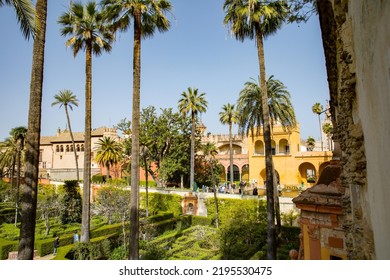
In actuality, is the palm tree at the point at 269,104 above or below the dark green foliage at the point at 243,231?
above

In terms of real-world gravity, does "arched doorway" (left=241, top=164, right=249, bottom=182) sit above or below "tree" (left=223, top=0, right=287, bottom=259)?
below

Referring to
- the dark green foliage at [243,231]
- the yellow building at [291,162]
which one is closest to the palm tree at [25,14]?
the dark green foliage at [243,231]

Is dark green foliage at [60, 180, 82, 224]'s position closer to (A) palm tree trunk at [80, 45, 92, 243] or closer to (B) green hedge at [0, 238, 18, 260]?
(B) green hedge at [0, 238, 18, 260]

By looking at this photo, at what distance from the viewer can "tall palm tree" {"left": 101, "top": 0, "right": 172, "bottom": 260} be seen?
1159 centimetres

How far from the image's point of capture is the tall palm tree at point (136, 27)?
11586mm

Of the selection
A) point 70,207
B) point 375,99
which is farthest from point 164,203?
point 375,99

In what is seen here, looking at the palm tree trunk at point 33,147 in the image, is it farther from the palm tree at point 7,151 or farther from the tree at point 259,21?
the palm tree at point 7,151

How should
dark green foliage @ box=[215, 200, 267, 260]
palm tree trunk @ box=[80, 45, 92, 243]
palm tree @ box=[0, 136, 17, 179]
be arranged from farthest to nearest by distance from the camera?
palm tree @ box=[0, 136, 17, 179] → dark green foliage @ box=[215, 200, 267, 260] → palm tree trunk @ box=[80, 45, 92, 243]

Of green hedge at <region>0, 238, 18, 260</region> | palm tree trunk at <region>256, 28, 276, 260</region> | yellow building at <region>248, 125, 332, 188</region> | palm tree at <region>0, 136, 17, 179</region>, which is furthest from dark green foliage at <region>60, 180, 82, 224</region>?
palm tree trunk at <region>256, 28, 276, 260</region>

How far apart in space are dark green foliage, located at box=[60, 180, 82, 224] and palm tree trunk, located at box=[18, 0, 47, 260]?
21493 mm

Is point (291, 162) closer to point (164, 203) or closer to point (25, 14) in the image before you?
point (164, 203)

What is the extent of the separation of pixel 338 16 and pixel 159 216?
2269cm

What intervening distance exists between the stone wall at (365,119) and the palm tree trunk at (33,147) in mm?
6118
